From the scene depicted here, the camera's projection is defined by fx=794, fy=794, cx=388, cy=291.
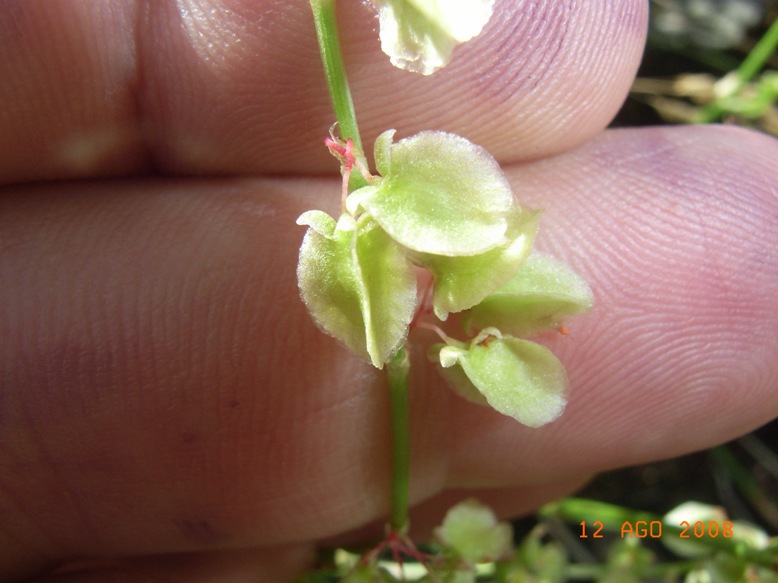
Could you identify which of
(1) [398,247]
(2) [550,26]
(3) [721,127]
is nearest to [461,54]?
(2) [550,26]

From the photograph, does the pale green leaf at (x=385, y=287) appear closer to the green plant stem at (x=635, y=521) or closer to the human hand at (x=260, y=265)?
the human hand at (x=260, y=265)

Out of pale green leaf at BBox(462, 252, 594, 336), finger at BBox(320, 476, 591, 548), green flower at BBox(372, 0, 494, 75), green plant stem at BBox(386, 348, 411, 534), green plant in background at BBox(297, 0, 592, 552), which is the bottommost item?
finger at BBox(320, 476, 591, 548)

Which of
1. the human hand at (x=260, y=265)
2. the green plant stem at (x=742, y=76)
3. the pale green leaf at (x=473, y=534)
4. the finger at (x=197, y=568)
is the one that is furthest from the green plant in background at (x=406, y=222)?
the green plant stem at (x=742, y=76)

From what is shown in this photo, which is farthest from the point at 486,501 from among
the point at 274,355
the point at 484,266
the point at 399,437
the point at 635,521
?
the point at 484,266

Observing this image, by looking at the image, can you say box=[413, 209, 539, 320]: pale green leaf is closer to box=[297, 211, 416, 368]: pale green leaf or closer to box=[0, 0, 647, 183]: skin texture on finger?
box=[297, 211, 416, 368]: pale green leaf

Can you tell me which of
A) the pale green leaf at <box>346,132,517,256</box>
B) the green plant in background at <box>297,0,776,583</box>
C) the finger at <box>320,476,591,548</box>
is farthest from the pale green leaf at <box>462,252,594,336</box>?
the finger at <box>320,476,591,548</box>

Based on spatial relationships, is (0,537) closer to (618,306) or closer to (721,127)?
(618,306)
